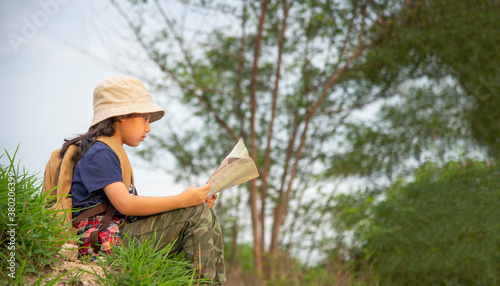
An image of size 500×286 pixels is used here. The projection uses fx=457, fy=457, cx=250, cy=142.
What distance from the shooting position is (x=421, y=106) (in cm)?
697

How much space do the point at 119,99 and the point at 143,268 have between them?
92 centimetres

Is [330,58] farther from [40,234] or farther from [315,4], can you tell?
[40,234]

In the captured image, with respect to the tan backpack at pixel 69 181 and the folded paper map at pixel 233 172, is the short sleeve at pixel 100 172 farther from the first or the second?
the folded paper map at pixel 233 172

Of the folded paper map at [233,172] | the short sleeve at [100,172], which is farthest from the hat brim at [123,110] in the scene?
the folded paper map at [233,172]

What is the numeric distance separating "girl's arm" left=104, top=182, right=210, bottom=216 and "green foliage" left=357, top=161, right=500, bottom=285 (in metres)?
4.01

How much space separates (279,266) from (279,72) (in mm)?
2852

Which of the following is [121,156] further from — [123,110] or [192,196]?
[192,196]

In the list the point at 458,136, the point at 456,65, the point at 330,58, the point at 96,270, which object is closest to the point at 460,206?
the point at 458,136

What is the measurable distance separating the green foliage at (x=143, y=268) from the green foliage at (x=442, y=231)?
13.1 feet

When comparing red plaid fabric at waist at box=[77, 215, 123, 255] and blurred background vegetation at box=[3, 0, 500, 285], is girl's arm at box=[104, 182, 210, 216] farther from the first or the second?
blurred background vegetation at box=[3, 0, 500, 285]

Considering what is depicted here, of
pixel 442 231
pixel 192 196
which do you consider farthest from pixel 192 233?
pixel 442 231

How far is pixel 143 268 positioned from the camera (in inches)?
82.0

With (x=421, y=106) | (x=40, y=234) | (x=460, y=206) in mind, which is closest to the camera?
(x=40, y=234)

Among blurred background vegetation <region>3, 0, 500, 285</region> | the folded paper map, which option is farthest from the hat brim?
blurred background vegetation <region>3, 0, 500, 285</region>
